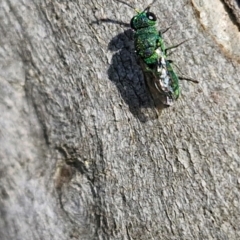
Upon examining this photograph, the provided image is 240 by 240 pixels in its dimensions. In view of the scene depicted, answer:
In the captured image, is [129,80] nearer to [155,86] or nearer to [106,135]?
[155,86]

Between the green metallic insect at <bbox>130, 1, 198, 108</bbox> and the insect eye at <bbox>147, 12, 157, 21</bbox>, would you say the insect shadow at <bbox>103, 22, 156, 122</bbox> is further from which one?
the insect eye at <bbox>147, 12, 157, 21</bbox>

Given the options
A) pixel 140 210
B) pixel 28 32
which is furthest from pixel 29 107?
pixel 140 210

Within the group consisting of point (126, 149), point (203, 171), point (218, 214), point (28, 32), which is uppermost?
point (28, 32)

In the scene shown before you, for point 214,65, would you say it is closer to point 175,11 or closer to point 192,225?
point 175,11

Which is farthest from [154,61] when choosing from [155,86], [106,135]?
[106,135]

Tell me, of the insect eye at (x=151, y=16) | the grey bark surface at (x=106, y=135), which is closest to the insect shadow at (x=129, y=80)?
the grey bark surface at (x=106, y=135)

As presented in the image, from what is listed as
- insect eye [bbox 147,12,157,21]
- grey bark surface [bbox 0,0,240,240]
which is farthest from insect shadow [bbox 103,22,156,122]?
insect eye [bbox 147,12,157,21]

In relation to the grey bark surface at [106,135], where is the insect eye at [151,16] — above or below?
above

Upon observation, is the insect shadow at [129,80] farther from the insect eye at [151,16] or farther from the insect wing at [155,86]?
the insect eye at [151,16]

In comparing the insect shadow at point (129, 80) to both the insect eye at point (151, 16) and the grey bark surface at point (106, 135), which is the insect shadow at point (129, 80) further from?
the insect eye at point (151, 16)
